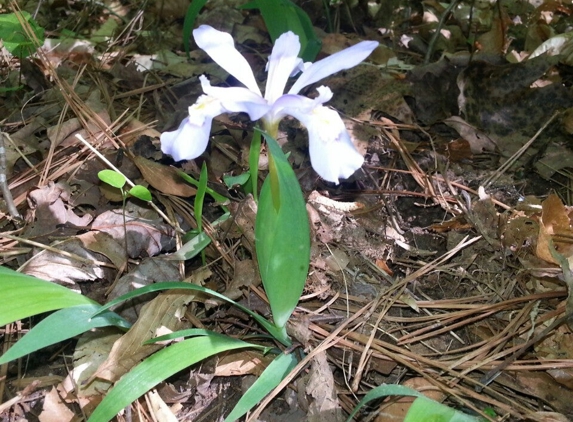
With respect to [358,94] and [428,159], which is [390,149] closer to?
[428,159]

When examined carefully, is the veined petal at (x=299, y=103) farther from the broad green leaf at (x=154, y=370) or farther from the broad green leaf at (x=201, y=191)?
the broad green leaf at (x=154, y=370)

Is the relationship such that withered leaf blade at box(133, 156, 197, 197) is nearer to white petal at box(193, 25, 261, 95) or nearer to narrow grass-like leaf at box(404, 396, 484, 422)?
white petal at box(193, 25, 261, 95)

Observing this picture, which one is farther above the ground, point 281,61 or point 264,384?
point 281,61

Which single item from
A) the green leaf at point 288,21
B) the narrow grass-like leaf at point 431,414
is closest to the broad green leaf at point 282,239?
the narrow grass-like leaf at point 431,414

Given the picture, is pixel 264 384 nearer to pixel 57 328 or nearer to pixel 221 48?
pixel 57 328

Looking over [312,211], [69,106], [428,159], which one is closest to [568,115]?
[428,159]

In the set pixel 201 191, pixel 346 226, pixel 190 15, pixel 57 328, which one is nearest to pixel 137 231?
pixel 201 191

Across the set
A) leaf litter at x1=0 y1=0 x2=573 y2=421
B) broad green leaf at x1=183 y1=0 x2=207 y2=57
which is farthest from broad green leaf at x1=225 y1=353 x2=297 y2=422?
broad green leaf at x1=183 y1=0 x2=207 y2=57
